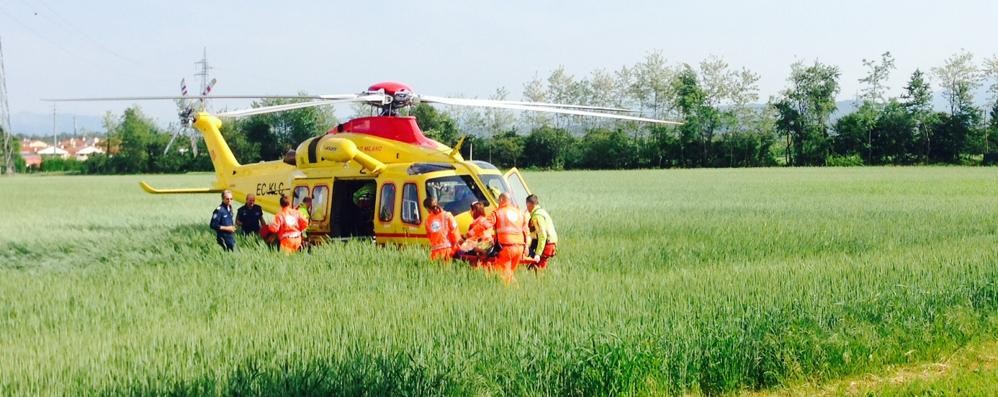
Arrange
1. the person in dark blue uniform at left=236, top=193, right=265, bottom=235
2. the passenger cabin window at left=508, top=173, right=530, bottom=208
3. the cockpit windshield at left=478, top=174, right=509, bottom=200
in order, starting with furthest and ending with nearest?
the person in dark blue uniform at left=236, top=193, right=265, bottom=235 → the passenger cabin window at left=508, top=173, right=530, bottom=208 → the cockpit windshield at left=478, top=174, right=509, bottom=200

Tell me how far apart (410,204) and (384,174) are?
858mm

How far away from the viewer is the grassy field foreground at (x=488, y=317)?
598cm

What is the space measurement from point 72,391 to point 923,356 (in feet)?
22.2

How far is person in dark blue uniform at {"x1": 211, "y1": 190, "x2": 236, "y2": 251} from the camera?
13.3 meters

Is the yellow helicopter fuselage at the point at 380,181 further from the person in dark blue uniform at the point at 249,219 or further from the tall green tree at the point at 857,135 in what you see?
the tall green tree at the point at 857,135

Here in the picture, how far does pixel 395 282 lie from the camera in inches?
400

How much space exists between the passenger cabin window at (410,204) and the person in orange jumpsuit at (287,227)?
5.61 ft

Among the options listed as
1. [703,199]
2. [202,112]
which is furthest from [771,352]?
[703,199]

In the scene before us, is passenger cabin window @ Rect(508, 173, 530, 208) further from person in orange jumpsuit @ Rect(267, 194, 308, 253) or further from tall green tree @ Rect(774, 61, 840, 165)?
tall green tree @ Rect(774, 61, 840, 165)

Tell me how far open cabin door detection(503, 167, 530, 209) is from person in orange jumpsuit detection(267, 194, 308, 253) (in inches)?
128

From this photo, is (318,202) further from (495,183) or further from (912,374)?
(912,374)

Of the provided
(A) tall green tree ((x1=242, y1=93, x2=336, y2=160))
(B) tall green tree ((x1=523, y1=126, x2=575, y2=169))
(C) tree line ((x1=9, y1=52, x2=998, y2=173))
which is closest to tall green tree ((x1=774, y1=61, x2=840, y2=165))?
(C) tree line ((x1=9, y1=52, x2=998, y2=173))

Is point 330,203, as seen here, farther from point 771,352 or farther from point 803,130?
point 803,130

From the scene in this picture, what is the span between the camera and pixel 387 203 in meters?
13.0
